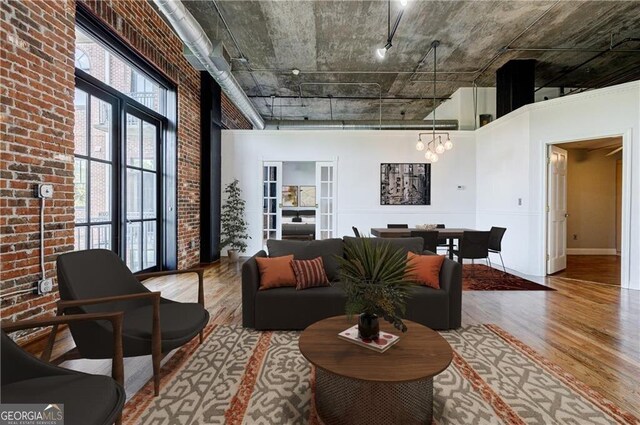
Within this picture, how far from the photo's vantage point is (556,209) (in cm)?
517

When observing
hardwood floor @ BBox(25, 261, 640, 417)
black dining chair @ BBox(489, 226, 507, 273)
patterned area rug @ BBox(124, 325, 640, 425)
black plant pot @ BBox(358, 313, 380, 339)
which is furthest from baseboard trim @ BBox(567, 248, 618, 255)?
black plant pot @ BBox(358, 313, 380, 339)

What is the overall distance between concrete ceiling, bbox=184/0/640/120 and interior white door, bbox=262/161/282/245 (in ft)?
6.15

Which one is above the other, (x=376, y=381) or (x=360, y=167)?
(x=360, y=167)

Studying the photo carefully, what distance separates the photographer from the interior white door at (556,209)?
16.6 ft

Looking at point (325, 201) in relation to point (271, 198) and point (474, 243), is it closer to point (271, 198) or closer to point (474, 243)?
point (271, 198)

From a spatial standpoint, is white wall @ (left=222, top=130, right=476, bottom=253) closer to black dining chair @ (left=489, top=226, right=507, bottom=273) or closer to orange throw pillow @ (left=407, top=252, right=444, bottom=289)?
black dining chair @ (left=489, top=226, right=507, bottom=273)

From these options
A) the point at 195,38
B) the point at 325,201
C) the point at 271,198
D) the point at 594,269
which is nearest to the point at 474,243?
the point at 594,269

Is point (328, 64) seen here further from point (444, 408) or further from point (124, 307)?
point (444, 408)

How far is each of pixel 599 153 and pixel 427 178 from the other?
166 inches

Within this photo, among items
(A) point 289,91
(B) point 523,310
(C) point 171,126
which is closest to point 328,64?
(A) point 289,91

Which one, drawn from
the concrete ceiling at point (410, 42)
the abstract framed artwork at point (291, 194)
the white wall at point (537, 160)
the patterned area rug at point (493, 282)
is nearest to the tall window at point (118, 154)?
the concrete ceiling at point (410, 42)

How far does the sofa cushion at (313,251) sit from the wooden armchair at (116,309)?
3.41 ft

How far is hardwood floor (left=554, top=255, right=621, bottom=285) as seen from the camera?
4887 mm

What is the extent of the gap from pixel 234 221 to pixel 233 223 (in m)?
0.07
